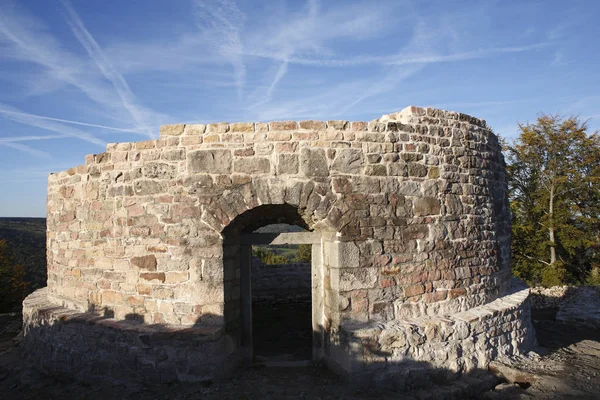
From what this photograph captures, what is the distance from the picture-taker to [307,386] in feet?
15.6

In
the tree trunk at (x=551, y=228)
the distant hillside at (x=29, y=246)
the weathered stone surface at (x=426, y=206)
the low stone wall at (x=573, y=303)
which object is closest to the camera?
the weathered stone surface at (x=426, y=206)

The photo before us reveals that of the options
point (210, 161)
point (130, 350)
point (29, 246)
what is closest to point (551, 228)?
point (210, 161)

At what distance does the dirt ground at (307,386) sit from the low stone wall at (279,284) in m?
4.83

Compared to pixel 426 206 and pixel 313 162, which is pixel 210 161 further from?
pixel 426 206

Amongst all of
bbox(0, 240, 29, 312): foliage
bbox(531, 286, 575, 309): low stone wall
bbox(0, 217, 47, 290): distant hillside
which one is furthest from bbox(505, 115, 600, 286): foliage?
bbox(0, 217, 47, 290): distant hillside

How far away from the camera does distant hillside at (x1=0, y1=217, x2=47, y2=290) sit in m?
24.0

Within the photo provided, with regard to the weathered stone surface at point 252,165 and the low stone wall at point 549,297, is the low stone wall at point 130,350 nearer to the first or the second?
the weathered stone surface at point 252,165

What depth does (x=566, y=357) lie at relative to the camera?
20.0ft

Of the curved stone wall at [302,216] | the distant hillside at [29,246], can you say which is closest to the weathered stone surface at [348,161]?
the curved stone wall at [302,216]

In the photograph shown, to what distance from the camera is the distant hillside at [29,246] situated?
24.0 metres

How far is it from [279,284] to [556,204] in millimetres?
15153

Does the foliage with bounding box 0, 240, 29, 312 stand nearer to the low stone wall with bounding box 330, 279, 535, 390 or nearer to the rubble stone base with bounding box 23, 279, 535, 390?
the rubble stone base with bounding box 23, 279, 535, 390

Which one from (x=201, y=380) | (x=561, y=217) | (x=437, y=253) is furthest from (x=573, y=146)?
(x=201, y=380)

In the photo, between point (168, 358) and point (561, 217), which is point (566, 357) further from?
point (561, 217)
